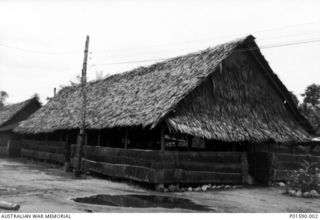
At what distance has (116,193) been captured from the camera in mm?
11883

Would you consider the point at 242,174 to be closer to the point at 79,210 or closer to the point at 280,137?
the point at 280,137

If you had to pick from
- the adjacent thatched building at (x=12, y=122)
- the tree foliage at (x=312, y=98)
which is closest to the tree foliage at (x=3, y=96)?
the adjacent thatched building at (x=12, y=122)

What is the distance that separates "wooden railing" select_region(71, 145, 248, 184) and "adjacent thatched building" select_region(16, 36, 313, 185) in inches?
1.3

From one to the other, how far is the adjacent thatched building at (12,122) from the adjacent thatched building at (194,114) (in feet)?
40.5

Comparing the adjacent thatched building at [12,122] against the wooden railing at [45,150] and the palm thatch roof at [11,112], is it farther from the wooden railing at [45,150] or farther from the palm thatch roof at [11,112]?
the wooden railing at [45,150]

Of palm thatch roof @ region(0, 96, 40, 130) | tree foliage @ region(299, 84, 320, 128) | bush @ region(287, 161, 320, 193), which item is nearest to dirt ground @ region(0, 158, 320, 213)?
bush @ region(287, 161, 320, 193)

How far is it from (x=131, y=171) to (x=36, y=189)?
353cm

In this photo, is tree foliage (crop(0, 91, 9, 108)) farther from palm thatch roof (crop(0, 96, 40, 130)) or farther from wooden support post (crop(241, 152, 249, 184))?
wooden support post (crop(241, 152, 249, 184))

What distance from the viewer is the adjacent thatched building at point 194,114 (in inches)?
529

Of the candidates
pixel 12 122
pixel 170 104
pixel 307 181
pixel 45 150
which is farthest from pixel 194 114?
pixel 12 122

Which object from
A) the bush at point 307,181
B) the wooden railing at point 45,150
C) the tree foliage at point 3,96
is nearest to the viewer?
the bush at point 307,181

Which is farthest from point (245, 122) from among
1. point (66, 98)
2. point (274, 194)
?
point (66, 98)

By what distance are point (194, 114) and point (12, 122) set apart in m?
23.4

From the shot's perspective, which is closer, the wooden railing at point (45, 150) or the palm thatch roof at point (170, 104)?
the palm thatch roof at point (170, 104)
